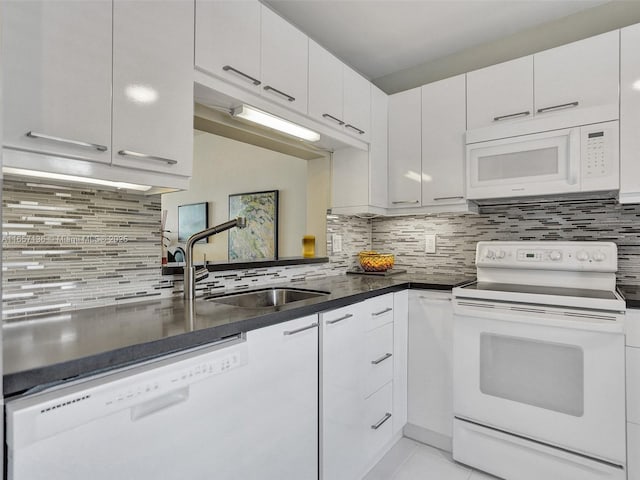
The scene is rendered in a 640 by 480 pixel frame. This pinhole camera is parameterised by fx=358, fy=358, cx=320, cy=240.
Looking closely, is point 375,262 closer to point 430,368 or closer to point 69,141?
point 430,368

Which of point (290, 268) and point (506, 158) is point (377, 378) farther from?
point (506, 158)

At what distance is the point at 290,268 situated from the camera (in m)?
2.31

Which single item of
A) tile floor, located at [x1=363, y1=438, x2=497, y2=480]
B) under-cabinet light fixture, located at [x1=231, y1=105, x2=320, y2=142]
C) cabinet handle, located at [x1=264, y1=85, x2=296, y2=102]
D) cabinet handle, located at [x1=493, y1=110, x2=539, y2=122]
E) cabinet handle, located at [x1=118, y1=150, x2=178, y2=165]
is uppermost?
cabinet handle, located at [x1=493, y1=110, x2=539, y2=122]

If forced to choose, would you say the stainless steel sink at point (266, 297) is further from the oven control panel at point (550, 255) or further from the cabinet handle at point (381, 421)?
the oven control panel at point (550, 255)

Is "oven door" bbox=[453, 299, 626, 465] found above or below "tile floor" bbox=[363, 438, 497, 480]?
above

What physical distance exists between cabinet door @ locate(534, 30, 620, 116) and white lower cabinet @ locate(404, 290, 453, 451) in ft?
4.15

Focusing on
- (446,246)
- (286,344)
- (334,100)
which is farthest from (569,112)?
(286,344)

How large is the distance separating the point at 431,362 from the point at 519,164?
1.30 meters

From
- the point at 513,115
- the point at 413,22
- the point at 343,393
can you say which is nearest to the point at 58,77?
the point at 343,393

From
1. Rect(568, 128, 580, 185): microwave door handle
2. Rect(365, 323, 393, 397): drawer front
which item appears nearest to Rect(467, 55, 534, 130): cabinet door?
Rect(568, 128, 580, 185): microwave door handle

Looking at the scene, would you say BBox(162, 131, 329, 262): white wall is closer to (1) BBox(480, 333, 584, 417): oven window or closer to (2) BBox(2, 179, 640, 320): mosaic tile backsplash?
(2) BBox(2, 179, 640, 320): mosaic tile backsplash

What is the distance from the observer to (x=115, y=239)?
57.7 inches

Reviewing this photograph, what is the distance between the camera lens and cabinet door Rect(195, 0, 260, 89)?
1.43 metres

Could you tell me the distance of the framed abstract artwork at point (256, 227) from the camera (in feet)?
10.8
